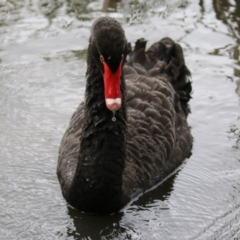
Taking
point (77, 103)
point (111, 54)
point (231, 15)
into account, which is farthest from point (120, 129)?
point (231, 15)

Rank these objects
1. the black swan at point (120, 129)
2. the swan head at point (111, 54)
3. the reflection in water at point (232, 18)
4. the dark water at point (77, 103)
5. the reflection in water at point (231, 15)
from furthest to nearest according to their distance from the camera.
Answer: the reflection in water at point (231, 15), the reflection in water at point (232, 18), the dark water at point (77, 103), the black swan at point (120, 129), the swan head at point (111, 54)

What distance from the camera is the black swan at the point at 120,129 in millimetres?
4500

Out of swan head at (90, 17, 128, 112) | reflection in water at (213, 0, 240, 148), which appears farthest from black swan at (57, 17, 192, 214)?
reflection in water at (213, 0, 240, 148)

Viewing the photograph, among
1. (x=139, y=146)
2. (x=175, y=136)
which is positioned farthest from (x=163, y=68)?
(x=139, y=146)

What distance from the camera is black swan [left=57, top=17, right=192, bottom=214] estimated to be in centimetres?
450

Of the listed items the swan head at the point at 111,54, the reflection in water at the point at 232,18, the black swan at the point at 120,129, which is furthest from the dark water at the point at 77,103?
the swan head at the point at 111,54

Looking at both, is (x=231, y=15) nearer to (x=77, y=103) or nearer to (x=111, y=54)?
(x=77, y=103)

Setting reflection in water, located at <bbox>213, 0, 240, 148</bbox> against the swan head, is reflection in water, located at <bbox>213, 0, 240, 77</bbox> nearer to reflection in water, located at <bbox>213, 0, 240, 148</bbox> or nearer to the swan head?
reflection in water, located at <bbox>213, 0, 240, 148</bbox>

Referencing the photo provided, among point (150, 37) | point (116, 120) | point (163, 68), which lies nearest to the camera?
point (116, 120)

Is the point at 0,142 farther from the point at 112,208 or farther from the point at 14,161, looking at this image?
the point at 112,208

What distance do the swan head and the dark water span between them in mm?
1065

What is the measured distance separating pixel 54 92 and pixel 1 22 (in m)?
1.93

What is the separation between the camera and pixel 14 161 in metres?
5.67

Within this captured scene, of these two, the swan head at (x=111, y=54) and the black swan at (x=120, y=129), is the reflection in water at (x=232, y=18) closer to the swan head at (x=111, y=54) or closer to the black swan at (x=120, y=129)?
the black swan at (x=120, y=129)
